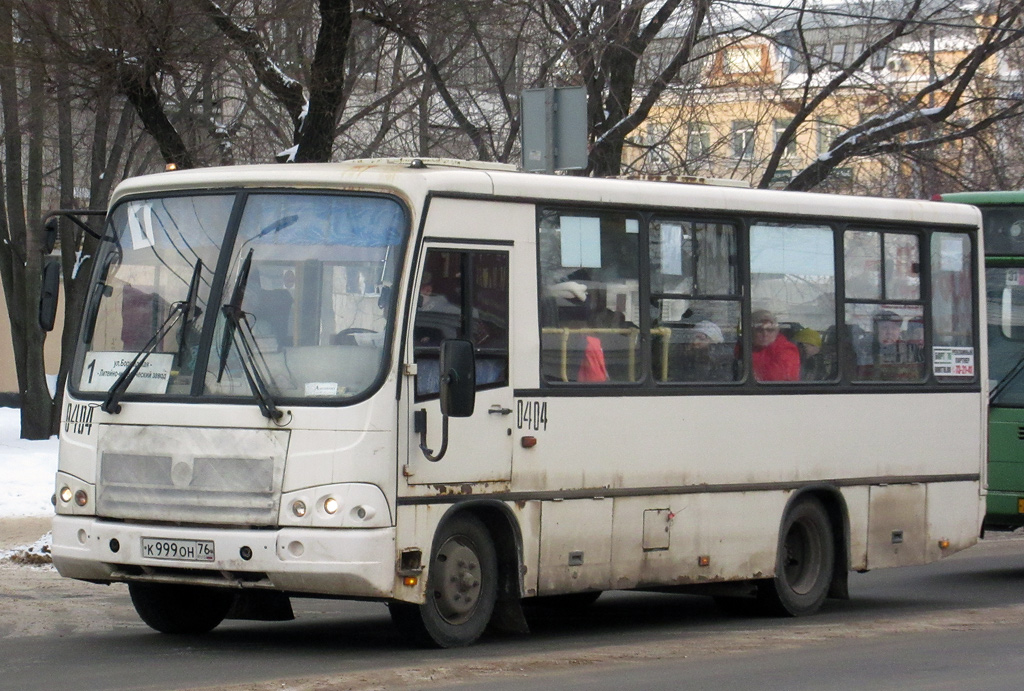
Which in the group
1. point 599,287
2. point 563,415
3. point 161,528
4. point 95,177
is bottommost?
point 161,528

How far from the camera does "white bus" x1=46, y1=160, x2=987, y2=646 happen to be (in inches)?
340

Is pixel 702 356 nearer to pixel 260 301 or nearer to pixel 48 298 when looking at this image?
pixel 260 301

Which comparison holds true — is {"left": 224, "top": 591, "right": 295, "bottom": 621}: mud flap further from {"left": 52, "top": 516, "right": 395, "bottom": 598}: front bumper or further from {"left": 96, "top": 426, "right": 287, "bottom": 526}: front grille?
{"left": 96, "top": 426, "right": 287, "bottom": 526}: front grille

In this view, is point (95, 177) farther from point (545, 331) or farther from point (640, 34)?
point (545, 331)

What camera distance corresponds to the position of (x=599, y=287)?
10.1 meters

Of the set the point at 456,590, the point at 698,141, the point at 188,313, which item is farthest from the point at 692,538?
the point at 698,141

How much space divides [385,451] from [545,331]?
5.03 feet

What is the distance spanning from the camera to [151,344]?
916 cm

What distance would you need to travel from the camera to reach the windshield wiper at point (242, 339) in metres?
8.69

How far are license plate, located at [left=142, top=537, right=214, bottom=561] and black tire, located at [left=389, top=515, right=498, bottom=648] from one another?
1083 millimetres

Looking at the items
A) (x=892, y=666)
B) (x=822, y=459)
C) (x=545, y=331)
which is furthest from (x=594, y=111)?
(x=892, y=666)

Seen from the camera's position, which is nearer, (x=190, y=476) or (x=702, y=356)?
(x=190, y=476)

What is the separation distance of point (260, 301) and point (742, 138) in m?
17.9

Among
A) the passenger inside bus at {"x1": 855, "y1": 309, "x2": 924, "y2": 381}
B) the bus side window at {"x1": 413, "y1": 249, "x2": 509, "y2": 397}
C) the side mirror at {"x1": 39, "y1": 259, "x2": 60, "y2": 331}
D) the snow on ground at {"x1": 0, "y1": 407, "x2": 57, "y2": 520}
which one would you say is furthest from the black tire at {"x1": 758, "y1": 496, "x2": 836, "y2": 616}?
the snow on ground at {"x1": 0, "y1": 407, "x2": 57, "y2": 520}
